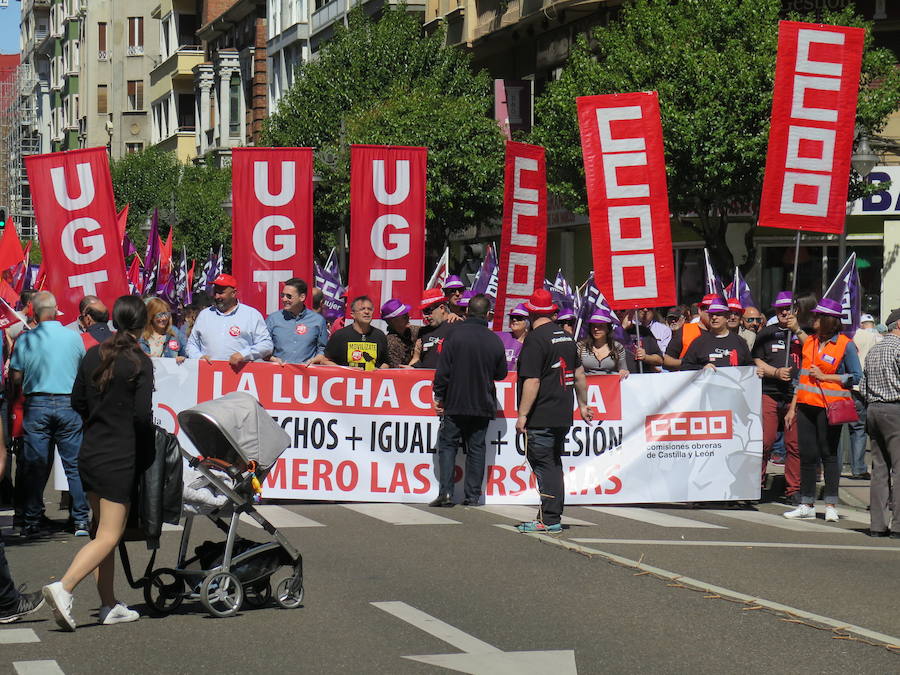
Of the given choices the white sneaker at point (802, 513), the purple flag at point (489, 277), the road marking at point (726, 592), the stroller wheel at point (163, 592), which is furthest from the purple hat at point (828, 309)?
the purple flag at point (489, 277)

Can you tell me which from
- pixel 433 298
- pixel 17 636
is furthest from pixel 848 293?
pixel 17 636

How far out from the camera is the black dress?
7.71 metres

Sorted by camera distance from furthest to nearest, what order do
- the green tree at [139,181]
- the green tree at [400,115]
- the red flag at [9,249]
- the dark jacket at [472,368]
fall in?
1. the green tree at [139,181]
2. the green tree at [400,115]
3. the red flag at [9,249]
4. the dark jacket at [472,368]

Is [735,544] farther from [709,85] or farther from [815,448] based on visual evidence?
[709,85]

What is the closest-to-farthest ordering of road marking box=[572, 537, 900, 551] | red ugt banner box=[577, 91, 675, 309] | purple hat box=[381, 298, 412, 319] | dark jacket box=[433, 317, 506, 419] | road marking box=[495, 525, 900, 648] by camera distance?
road marking box=[495, 525, 900, 648] < road marking box=[572, 537, 900, 551] < dark jacket box=[433, 317, 506, 419] < purple hat box=[381, 298, 412, 319] < red ugt banner box=[577, 91, 675, 309]

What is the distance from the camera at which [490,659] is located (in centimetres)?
702

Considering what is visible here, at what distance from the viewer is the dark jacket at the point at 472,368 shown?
1296 cm

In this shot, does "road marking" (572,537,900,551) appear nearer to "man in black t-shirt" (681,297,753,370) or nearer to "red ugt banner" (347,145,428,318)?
"man in black t-shirt" (681,297,753,370)

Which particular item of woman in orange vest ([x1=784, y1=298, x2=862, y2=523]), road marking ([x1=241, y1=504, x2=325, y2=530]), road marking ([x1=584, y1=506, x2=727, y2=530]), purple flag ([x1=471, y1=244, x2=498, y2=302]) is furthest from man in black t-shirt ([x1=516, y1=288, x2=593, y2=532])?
purple flag ([x1=471, y1=244, x2=498, y2=302])

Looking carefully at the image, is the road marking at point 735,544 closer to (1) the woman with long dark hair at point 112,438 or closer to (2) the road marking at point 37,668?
(1) the woman with long dark hair at point 112,438

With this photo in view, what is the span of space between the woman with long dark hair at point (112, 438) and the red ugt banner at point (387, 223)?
27.5 feet

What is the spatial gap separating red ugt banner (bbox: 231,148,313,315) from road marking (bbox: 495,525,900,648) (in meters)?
5.73

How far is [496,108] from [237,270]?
924 inches

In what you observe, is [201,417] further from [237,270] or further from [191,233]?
[191,233]
